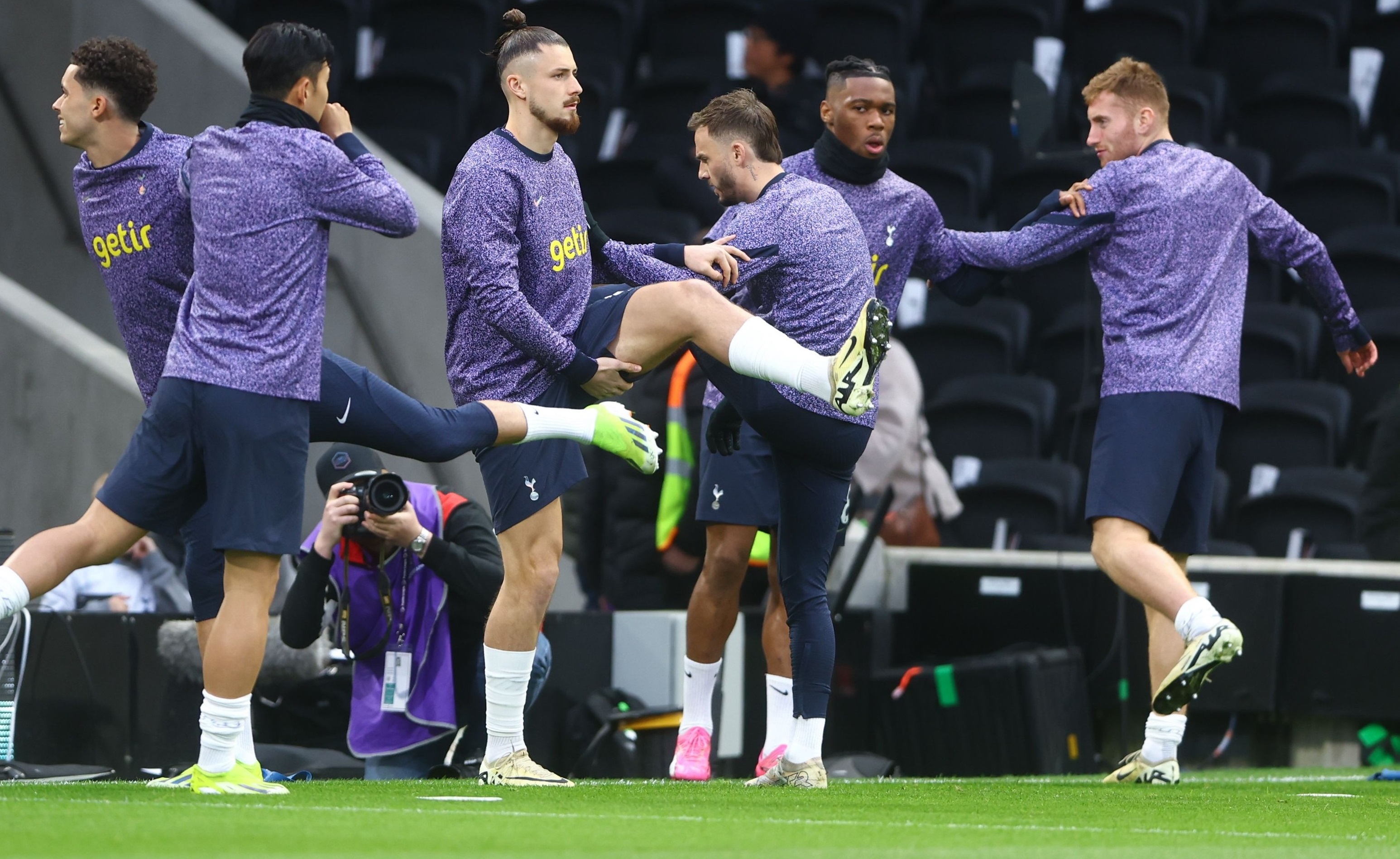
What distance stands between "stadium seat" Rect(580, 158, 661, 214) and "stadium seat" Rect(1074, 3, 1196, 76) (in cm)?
279

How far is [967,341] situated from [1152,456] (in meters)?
4.69

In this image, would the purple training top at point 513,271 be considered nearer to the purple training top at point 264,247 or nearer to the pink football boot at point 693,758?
the purple training top at point 264,247

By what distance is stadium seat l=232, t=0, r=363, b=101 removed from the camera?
1283 centimetres

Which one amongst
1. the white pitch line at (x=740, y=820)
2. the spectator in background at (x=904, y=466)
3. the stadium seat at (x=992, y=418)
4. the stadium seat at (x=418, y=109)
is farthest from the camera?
the stadium seat at (x=418, y=109)

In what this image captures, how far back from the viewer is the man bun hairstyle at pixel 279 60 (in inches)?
194

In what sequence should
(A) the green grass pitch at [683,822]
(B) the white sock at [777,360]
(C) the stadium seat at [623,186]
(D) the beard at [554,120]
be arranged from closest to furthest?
(A) the green grass pitch at [683,822] → (B) the white sock at [777,360] → (D) the beard at [554,120] → (C) the stadium seat at [623,186]

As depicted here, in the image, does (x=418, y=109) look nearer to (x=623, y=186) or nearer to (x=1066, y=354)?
(x=623, y=186)

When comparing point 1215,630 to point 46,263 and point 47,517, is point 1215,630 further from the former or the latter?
point 46,263

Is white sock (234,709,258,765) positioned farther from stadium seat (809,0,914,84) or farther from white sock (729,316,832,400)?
stadium seat (809,0,914,84)

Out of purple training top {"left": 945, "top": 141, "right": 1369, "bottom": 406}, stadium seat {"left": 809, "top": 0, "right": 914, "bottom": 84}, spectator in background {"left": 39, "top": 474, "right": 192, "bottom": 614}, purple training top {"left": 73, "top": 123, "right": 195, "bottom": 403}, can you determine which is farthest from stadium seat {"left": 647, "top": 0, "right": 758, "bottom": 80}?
purple training top {"left": 73, "top": 123, "right": 195, "bottom": 403}

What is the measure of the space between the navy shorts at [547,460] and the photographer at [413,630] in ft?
2.53

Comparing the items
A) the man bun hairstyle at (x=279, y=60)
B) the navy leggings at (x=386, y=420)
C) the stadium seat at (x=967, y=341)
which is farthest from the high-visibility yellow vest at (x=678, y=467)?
the man bun hairstyle at (x=279, y=60)

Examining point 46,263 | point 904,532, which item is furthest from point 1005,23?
point 46,263

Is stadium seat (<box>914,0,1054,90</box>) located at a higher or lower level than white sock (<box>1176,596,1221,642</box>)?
higher
